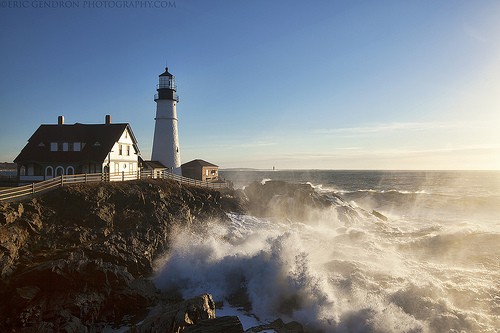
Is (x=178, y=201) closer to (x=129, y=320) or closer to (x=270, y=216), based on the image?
(x=270, y=216)

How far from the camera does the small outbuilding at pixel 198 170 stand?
3969 cm

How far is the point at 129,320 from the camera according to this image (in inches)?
537

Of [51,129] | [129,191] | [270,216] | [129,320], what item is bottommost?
[129,320]

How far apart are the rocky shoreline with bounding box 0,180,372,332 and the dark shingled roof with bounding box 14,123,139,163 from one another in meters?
4.90

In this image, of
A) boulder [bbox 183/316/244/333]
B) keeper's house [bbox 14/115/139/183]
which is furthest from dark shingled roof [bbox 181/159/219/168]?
boulder [bbox 183/316/244/333]

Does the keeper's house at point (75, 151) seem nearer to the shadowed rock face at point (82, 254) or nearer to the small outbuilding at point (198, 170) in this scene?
the shadowed rock face at point (82, 254)

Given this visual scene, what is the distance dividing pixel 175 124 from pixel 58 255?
2220cm

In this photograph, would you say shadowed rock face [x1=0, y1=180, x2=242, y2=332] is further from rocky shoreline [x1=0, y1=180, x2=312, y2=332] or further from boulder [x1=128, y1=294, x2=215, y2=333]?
boulder [x1=128, y1=294, x2=215, y2=333]

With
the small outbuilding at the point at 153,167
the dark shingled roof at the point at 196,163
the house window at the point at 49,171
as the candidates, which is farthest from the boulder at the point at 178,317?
the dark shingled roof at the point at 196,163

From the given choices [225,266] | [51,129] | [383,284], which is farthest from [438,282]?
[51,129]

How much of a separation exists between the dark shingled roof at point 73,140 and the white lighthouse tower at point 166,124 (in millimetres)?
5524

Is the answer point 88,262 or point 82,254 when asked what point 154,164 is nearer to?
point 82,254

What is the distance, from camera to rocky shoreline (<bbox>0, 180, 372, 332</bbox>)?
12.2 meters

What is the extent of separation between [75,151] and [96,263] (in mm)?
15554
